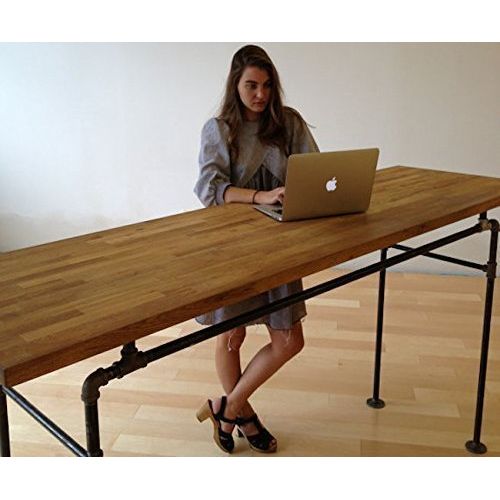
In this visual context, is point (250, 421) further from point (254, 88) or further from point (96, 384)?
point (96, 384)

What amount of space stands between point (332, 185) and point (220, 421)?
99 centimetres

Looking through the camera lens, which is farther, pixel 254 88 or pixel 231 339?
pixel 231 339

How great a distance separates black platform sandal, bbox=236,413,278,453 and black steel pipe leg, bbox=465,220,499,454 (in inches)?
27.7

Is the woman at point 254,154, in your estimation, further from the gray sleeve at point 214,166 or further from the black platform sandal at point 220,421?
the black platform sandal at point 220,421

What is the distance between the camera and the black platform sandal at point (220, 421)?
2.45 meters

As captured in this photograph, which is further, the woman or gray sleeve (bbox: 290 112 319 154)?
gray sleeve (bbox: 290 112 319 154)

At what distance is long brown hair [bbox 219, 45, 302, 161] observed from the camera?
7.25ft

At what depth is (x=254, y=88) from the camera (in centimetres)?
219

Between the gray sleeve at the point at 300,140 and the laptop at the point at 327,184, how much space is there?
332 mm

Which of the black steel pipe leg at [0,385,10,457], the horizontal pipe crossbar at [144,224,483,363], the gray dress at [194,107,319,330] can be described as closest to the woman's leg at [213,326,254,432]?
the gray dress at [194,107,319,330]

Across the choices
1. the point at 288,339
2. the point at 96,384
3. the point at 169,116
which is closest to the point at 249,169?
the point at 288,339

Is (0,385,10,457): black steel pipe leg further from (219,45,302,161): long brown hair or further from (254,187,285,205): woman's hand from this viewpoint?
(219,45,302,161): long brown hair

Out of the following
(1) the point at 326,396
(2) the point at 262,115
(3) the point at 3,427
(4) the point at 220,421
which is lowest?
(1) the point at 326,396
